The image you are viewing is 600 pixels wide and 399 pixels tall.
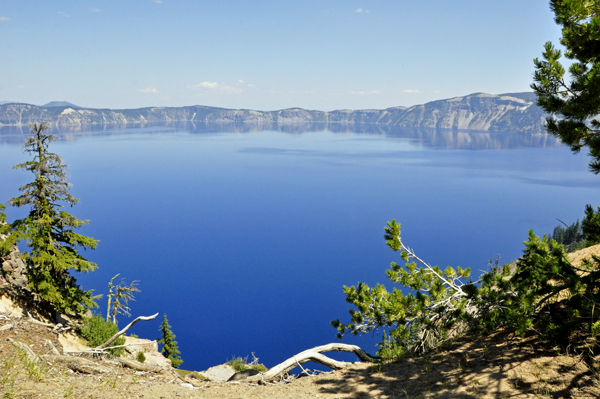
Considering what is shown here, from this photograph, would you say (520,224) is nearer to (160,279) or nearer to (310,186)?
(310,186)

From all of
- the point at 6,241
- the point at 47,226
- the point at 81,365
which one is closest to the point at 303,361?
the point at 81,365

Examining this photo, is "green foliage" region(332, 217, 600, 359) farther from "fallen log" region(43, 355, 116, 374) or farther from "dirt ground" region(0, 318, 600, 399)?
"fallen log" region(43, 355, 116, 374)

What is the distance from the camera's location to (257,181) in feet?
445

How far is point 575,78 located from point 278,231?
79556 millimetres

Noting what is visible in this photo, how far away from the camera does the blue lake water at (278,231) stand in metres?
54.8

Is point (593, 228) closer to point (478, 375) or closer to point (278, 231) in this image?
point (478, 375)

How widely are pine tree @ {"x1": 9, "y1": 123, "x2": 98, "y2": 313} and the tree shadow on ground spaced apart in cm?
1649

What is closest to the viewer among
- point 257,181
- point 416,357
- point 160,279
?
point 416,357

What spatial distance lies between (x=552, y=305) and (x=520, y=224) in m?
88.2

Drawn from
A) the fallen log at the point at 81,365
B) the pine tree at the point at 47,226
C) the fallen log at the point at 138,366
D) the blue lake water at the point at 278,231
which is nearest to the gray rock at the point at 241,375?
the fallen log at the point at 138,366

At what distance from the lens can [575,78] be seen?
6.75 m

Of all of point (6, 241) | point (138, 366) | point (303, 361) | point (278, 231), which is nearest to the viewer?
point (138, 366)

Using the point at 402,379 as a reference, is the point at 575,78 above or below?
above

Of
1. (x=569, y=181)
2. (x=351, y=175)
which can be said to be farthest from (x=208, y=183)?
(x=569, y=181)
